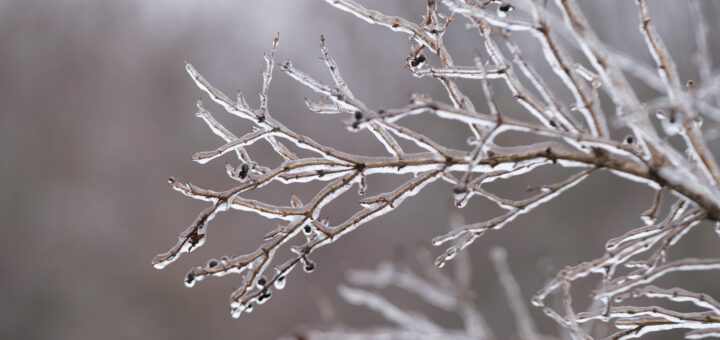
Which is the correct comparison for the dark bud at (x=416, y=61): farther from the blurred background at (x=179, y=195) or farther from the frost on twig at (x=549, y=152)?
the blurred background at (x=179, y=195)

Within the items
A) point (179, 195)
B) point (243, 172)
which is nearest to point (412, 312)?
point (243, 172)

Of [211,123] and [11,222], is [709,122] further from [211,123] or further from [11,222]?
[11,222]

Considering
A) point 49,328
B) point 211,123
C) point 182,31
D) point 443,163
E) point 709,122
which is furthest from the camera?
point 182,31

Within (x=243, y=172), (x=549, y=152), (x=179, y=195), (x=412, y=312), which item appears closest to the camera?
(x=549, y=152)

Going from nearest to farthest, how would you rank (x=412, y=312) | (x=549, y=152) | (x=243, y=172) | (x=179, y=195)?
(x=549, y=152) → (x=243, y=172) → (x=412, y=312) → (x=179, y=195)

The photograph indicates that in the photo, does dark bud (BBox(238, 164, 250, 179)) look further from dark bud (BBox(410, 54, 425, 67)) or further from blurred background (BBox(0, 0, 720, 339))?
blurred background (BBox(0, 0, 720, 339))

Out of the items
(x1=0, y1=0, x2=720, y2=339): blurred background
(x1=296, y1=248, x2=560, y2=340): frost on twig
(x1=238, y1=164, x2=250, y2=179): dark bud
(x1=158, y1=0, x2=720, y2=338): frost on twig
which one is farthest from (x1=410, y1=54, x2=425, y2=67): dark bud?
(x1=0, y1=0, x2=720, y2=339): blurred background

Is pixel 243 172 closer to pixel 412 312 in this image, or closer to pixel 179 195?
pixel 412 312

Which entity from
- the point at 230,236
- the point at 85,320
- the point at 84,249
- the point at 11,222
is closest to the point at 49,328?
the point at 85,320

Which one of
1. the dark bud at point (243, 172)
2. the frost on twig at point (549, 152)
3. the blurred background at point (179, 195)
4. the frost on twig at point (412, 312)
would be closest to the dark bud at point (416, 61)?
the frost on twig at point (549, 152)
